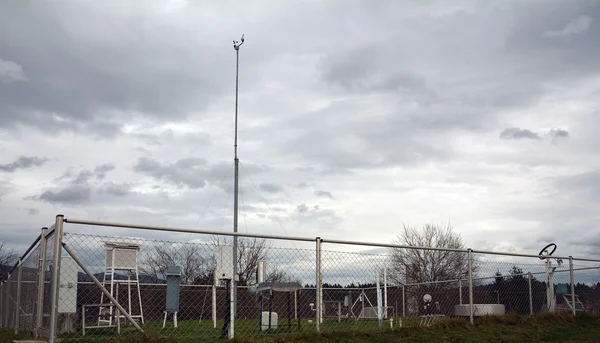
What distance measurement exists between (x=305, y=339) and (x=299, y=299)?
1763 millimetres

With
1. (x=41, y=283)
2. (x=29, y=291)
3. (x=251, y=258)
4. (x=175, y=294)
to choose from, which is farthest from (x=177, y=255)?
(x=251, y=258)

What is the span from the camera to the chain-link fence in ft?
23.4

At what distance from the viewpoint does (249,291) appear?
1067cm

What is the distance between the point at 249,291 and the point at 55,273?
482 cm

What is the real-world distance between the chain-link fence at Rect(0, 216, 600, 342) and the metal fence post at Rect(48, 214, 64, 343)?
0.5 inches

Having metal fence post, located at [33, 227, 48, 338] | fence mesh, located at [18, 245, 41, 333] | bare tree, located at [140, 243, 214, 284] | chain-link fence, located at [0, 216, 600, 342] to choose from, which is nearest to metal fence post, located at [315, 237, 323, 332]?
chain-link fence, located at [0, 216, 600, 342]

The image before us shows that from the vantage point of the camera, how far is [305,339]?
25.4 ft

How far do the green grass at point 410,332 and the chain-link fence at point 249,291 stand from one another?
0.10 metres

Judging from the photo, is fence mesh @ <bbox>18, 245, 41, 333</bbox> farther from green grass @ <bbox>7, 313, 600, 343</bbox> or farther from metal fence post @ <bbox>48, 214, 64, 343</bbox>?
metal fence post @ <bbox>48, 214, 64, 343</bbox>

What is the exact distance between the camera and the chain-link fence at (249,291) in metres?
7.12

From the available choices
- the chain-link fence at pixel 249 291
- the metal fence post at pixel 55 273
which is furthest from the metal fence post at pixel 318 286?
the metal fence post at pixel 55 273

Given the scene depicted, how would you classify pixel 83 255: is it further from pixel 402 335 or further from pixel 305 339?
pixel 402 335

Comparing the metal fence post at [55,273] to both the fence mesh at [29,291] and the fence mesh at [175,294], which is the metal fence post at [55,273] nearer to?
the fence mesh at [175,294]

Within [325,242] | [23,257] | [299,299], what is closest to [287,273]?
[325,242]
